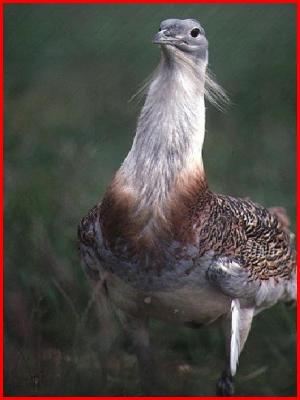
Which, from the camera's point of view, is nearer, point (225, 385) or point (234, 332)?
point (234, 332)

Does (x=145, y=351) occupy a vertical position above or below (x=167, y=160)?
below

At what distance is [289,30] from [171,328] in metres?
2.20

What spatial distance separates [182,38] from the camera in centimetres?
283

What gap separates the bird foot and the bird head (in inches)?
45.2

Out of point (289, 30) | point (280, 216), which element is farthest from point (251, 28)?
point (280, 216)

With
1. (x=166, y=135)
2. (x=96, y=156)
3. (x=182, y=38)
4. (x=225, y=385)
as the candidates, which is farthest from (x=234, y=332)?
(x=96, y=156)

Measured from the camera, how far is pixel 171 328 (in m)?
3.87

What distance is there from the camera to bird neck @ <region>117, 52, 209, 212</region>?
287cm

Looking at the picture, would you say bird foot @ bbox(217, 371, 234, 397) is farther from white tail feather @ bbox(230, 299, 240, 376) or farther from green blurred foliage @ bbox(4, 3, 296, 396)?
white tail feather @ bbox(230, 299, 240, 376)

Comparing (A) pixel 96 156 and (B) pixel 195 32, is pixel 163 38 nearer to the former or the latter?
(B) pixel 195 32

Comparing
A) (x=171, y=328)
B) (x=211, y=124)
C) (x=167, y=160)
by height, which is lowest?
(x=171, y=328)

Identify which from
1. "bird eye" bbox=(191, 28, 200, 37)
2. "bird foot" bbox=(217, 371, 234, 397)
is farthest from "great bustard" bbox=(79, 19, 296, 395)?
"bird foot" bbox=(217, 371, 234, 397)

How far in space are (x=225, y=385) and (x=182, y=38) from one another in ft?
4.16

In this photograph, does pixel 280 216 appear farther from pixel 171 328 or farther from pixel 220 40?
pixel 220 40
